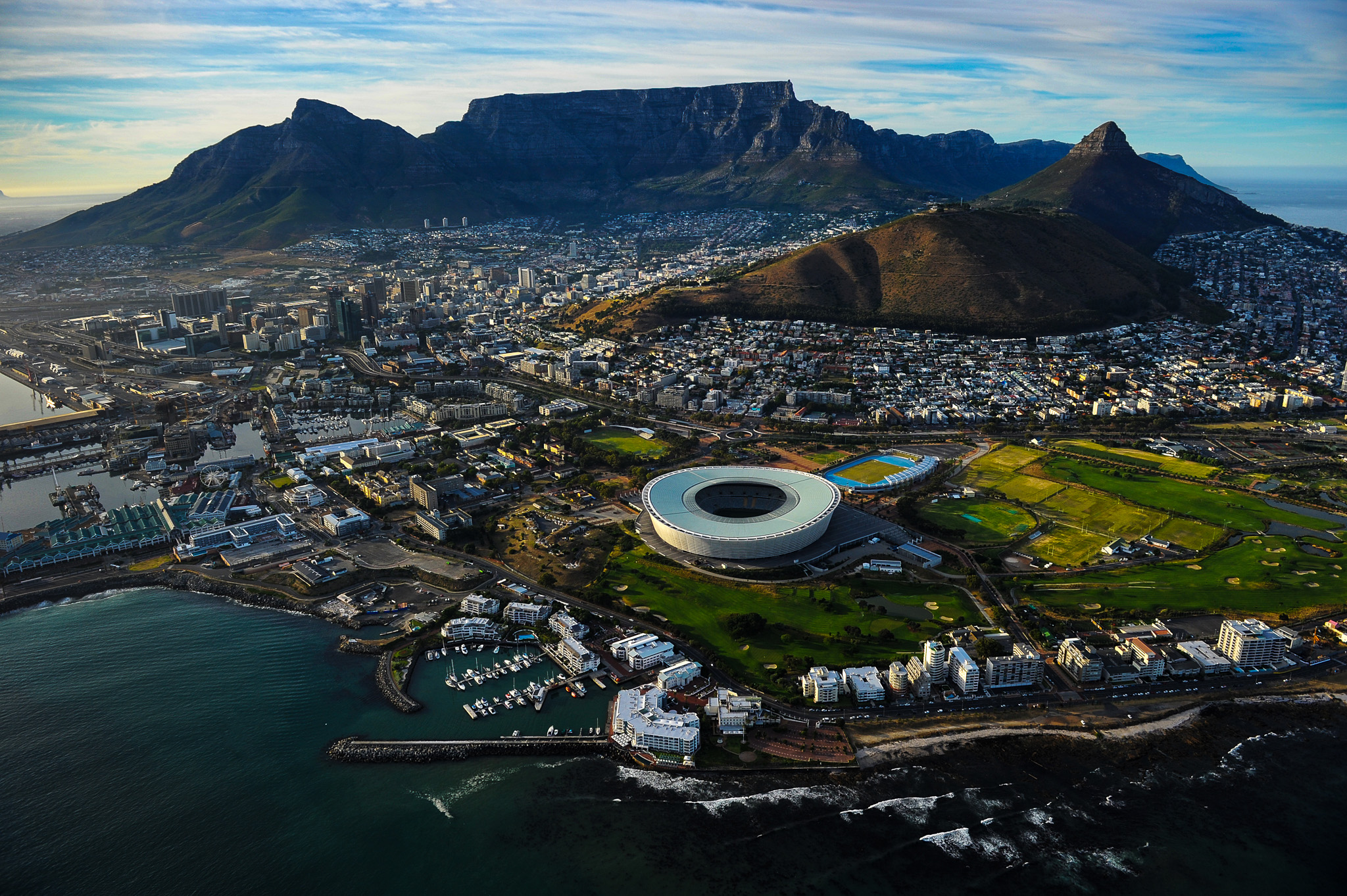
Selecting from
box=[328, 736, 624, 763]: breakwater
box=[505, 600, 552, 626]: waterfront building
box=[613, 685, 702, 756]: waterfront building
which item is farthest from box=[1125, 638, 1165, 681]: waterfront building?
box=[505, 600, 552, 626]: waterfront building

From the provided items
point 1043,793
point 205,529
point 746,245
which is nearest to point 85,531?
point 205,529

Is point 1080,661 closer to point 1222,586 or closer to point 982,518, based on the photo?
point 1222,586

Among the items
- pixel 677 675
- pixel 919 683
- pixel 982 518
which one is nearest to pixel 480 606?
pixel 677 675

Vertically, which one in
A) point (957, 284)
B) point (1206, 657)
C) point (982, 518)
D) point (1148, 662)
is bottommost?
point (1206, 657)

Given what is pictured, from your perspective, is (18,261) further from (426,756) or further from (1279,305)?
(1279,305)

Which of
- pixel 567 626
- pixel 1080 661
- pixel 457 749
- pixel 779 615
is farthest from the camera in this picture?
pixel 779 615

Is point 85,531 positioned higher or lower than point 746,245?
lower
